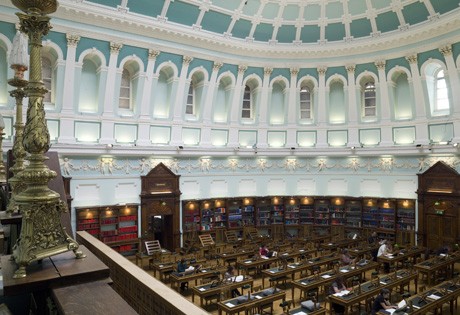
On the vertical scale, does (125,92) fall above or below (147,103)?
above

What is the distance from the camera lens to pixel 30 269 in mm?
2439

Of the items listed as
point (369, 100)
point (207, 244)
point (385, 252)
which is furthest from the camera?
point (369, 100)

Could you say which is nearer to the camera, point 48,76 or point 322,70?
point 48,76

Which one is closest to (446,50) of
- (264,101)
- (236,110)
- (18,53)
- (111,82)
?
(264,101)

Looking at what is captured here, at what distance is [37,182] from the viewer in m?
2.66

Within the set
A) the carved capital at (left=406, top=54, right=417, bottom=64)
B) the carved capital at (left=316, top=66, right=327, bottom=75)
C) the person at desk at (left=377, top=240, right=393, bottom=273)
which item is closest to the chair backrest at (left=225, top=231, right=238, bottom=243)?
the person at desk at (left=377, top=240, right=393, bottom=273)

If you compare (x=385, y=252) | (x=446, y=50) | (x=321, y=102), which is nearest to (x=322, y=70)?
(x=321, y=102)

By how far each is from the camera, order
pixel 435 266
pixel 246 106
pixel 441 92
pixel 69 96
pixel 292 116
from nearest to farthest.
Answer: pixel 435 266, pixel 69 96, pixel 441 92, pixel 292 116, pixel 246 106

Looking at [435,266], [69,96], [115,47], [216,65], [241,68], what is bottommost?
[435,266]

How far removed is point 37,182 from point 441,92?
2087 centimetres

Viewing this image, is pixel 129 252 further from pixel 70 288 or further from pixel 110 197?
pixel 70 288

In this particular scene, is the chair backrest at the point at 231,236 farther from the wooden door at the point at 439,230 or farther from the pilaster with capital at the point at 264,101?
the wooden door at the point at 439,230

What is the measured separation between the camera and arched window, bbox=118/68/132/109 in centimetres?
1823

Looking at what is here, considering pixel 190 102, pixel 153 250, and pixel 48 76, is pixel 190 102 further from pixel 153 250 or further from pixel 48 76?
pixel 153 250
